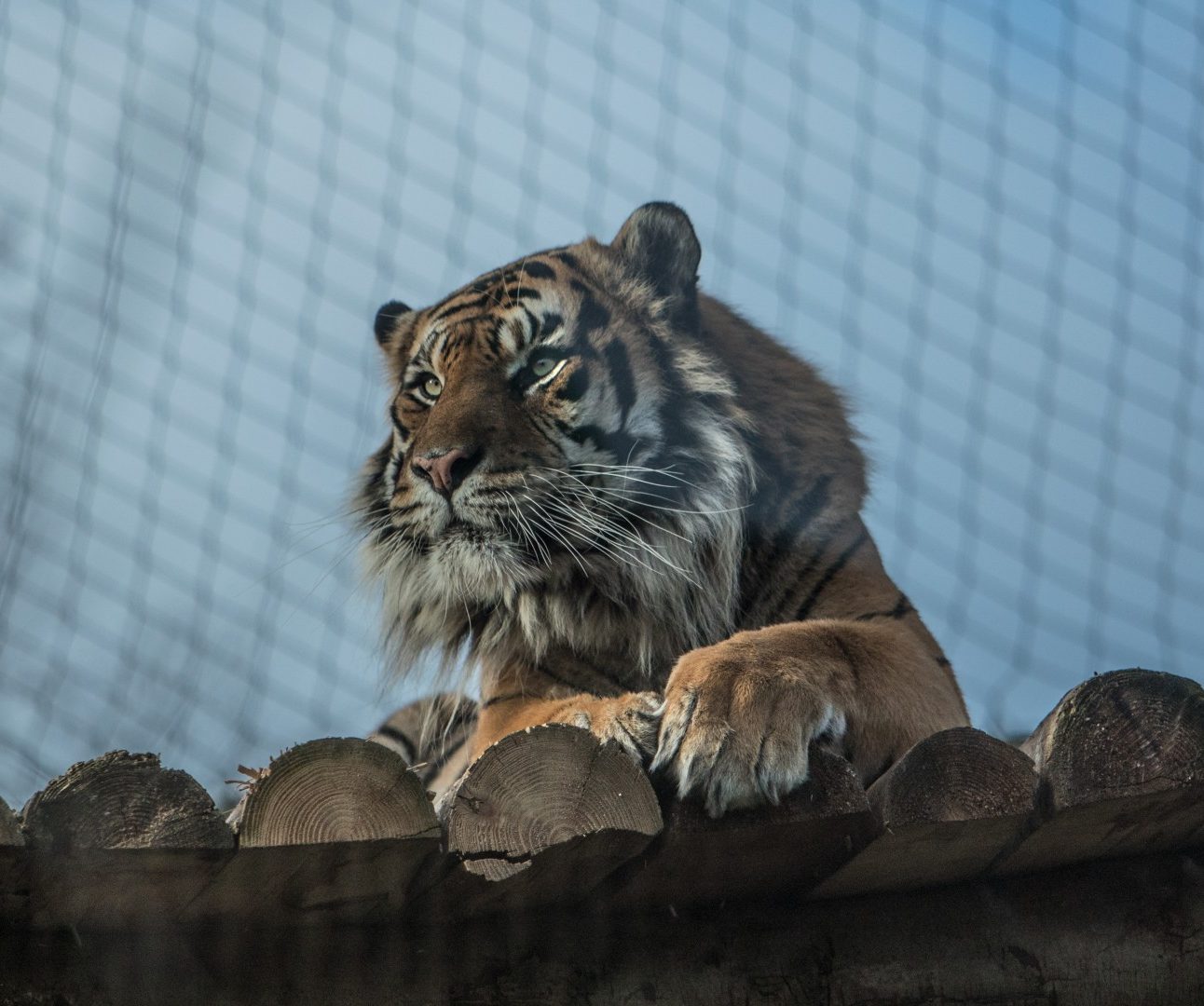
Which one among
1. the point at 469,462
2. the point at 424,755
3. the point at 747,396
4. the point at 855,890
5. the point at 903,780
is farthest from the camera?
the point at 424,755

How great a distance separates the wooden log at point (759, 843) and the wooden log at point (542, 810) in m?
0.06

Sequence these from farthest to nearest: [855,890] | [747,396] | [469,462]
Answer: [747,396]
[469,462]
[855,890]

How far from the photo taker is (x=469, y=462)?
2520mm

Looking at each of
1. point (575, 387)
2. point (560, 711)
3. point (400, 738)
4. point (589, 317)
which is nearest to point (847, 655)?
point (560, 711)

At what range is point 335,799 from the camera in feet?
4.76

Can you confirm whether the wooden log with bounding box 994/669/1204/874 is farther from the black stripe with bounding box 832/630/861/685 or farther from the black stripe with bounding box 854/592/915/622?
the black stripe with bounding box 854/592/915/622

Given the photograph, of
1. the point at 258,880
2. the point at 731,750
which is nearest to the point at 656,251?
the point at 731,750

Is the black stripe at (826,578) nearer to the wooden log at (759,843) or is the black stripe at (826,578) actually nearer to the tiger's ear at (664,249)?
the tiger's ear at (664,249)

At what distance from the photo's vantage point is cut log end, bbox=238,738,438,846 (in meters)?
1.43

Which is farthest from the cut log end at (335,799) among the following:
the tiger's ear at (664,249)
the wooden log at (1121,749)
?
the tiger's ear at (664,249)

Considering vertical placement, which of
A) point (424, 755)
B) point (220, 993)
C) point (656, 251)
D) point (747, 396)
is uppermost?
point (656, 251)

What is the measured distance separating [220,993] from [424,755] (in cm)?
177

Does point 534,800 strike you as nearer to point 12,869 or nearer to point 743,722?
point 743,722

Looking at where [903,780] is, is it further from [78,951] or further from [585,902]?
[78,951]
